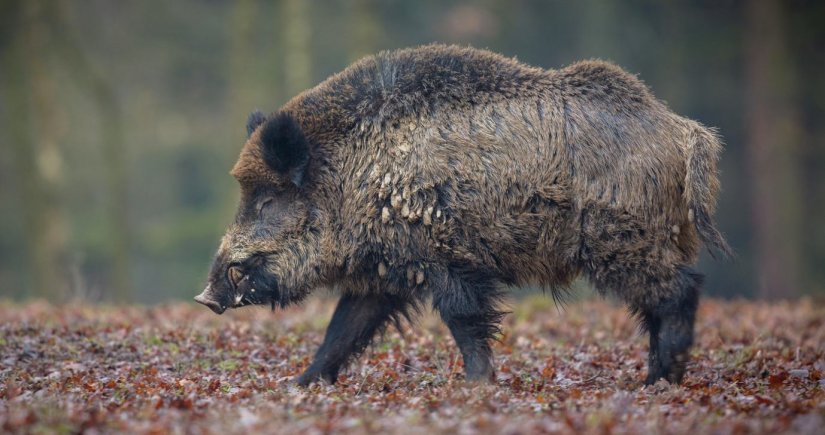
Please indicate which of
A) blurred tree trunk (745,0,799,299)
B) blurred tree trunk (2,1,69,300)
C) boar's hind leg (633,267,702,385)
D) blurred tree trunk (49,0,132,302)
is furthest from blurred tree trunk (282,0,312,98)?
boar's hind leg (633,267,702,385)

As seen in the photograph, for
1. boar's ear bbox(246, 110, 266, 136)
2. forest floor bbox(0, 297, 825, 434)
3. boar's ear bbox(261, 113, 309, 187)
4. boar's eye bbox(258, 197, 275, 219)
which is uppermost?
boar's ear bbox(246, 110, 266, 136)

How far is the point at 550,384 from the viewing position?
27.4 ft

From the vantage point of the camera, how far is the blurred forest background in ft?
67.9

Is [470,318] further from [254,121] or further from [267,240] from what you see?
[254,121]

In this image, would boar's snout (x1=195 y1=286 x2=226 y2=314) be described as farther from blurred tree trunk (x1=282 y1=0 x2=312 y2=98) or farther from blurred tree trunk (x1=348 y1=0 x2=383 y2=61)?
blurred tree trunk (x1=282 y1=0 x2=312 y2=98)

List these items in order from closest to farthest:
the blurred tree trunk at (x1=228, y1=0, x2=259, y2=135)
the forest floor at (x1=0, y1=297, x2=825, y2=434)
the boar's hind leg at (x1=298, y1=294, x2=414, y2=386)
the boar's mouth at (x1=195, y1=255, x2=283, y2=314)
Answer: the forest floor at (x1=0, y1=297, x2=825, y2=434)
the boar's hind leg at (x1=298, y1=294, x2=414, y2=386)
the boar's mouth at (x1=195, y1=255, x2=283, y2=314)
the blurred tree trunk at (x1=228, y1=0, x2=259, y2=135)

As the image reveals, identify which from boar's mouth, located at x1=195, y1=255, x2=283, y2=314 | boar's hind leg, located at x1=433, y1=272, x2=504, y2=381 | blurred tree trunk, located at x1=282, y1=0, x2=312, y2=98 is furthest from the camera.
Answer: blurred tree trunk, located at x1=282, y1=0, x2=312, y2=98

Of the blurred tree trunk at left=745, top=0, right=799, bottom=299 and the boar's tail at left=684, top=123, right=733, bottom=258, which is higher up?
the blurred tree trunk at left=745, top=0, right=799, bottom=299

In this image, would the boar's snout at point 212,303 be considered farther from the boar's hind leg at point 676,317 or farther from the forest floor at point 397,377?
the boar's hind leg at point 676,317

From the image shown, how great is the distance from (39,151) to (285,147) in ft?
44.9

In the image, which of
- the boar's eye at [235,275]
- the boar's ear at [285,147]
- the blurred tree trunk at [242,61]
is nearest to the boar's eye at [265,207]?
the boar's ear at [285,147]

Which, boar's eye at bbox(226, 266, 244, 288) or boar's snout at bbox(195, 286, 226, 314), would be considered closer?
boar's snout at bbox(195, 286, 226, 314)

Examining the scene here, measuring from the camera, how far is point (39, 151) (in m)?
20.5

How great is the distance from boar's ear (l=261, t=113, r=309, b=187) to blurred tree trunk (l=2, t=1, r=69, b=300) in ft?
42.3
